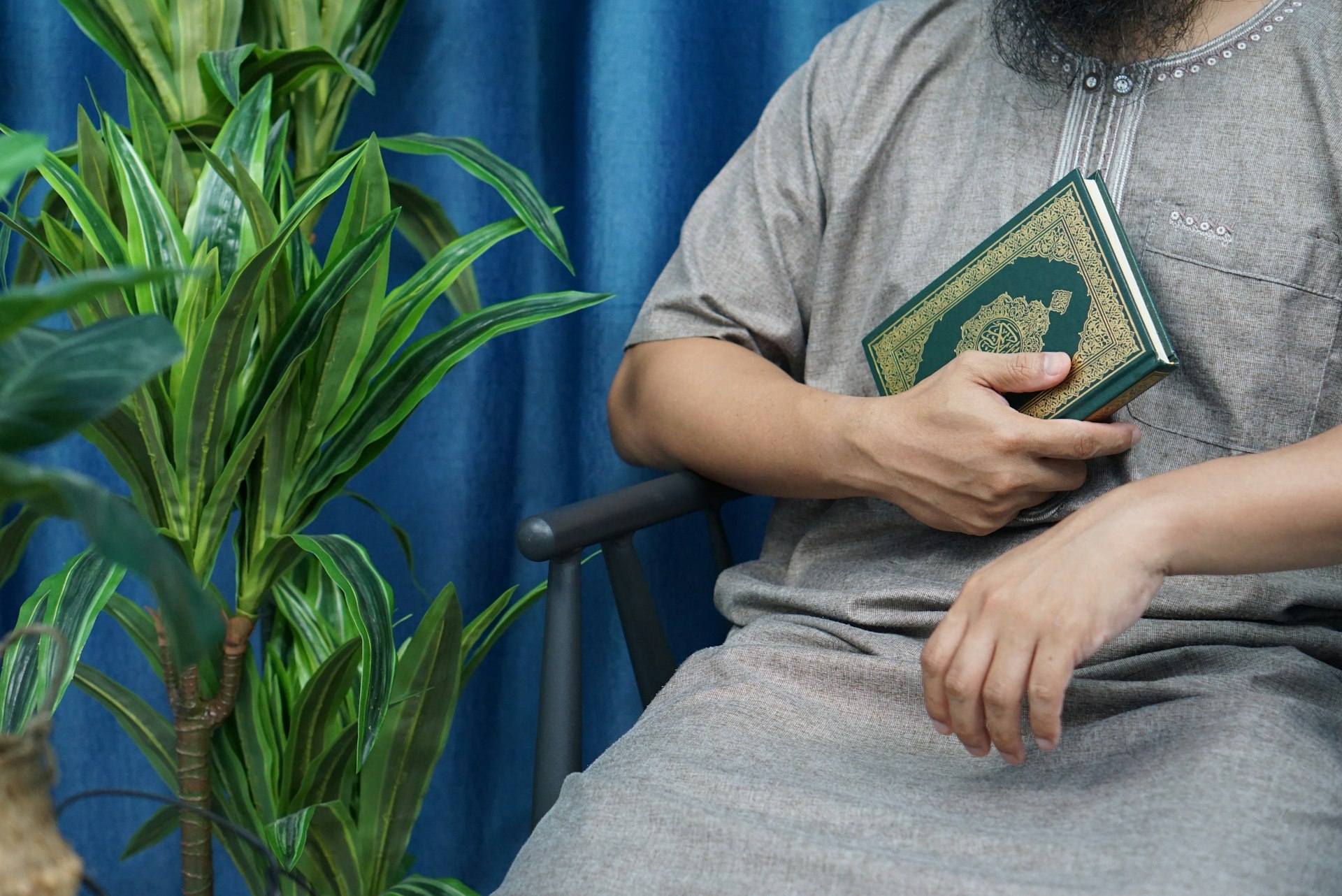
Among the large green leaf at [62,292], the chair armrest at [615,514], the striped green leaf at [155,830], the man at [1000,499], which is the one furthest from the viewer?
the striped green leaf at [155,830]

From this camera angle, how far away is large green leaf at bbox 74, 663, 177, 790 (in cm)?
103

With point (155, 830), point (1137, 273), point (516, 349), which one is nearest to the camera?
point (1137, 273)

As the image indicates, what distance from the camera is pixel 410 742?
1054mm

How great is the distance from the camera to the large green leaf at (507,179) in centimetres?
102

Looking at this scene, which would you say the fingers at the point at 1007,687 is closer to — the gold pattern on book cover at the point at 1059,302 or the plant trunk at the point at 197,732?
the gold pattern on book cover at the point at 1059,302

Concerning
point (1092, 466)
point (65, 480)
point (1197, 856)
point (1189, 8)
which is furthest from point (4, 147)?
point (1189, 8)

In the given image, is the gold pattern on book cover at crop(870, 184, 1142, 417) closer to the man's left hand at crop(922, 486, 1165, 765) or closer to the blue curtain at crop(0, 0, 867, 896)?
the man's left hand at crop(922, 486, 1165, 765)

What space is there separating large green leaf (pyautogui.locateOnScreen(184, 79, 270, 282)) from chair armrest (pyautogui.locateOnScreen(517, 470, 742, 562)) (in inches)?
12.9

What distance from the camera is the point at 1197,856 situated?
1.90ft

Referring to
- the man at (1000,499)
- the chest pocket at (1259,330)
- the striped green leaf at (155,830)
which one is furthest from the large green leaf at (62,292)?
the striped green leaf at (155,830)

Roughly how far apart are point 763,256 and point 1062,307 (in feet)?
1.10

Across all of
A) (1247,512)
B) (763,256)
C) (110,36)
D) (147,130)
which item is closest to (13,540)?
(147,130)

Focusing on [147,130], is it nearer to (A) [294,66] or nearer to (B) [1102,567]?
(A) [294,66]

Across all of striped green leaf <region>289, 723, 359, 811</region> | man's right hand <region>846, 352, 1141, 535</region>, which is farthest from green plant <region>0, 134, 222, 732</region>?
striped green leaf <region>289, 723, 359, 811</region>
